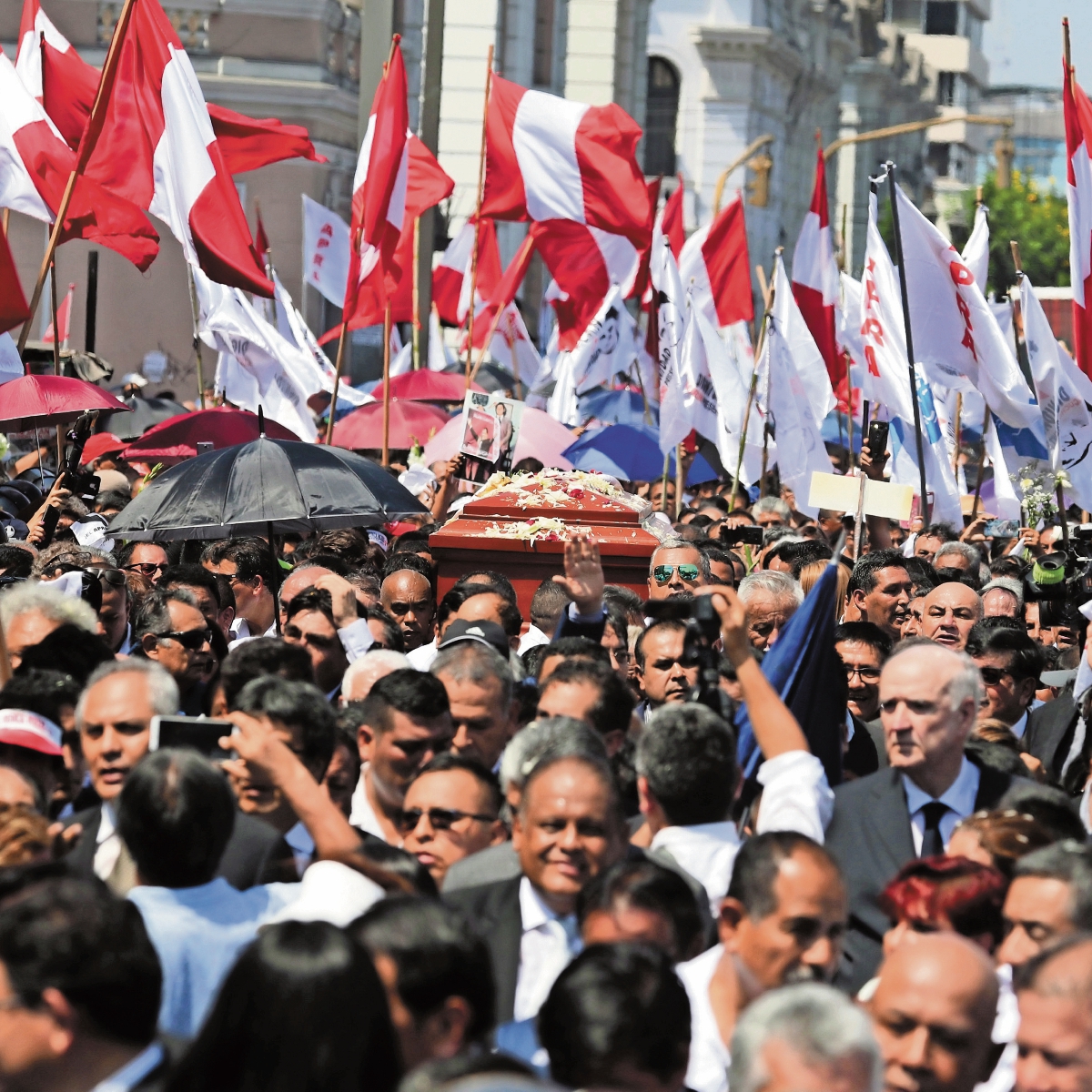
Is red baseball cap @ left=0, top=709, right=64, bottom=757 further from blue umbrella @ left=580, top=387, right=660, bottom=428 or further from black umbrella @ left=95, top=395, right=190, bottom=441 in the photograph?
blue umbrella @ left=580, top=387, right=660, bottom=428

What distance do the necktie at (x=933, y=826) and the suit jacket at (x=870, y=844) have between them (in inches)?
2.9

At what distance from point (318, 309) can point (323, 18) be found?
3.63 meters

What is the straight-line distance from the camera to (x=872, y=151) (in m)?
94.5

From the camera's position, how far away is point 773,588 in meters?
8.90

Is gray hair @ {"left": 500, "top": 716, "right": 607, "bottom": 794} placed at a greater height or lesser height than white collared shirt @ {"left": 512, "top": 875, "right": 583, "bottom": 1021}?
greater

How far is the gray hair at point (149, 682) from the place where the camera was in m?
5.60

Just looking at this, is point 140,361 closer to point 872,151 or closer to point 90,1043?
point 90,1043

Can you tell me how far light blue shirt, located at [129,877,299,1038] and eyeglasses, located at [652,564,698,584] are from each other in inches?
201

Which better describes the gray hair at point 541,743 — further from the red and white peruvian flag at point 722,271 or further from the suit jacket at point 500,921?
the red and white peruvian flag at point 722,271

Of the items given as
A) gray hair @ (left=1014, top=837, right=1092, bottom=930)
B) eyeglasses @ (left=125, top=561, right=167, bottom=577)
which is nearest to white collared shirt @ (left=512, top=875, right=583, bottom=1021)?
gray hair @ (left=1014, top=837, right=1092, bottom=930)

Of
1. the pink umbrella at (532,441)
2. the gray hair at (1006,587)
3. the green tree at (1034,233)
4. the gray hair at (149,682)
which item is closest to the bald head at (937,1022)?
the gray hair at (149,682)

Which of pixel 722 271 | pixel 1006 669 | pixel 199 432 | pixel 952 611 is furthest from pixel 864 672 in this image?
pixel 722 271

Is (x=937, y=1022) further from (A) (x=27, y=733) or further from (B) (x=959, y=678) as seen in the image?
(A) (x=27, y=733)

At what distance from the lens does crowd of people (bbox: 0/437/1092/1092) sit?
138 inches
